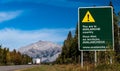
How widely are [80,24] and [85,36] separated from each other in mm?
808

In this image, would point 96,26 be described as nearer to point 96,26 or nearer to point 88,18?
point 96,26

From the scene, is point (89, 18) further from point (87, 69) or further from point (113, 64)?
point (113, 64)

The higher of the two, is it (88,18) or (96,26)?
(88,18)

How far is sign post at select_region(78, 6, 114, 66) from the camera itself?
26469mm

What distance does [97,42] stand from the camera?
26625 millimetres

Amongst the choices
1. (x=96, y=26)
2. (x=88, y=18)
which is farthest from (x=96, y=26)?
(x=88, y=18)

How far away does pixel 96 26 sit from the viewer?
86.8ft

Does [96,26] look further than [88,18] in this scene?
No

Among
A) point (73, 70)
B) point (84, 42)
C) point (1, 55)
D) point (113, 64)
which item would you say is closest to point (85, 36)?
point (84, 42)

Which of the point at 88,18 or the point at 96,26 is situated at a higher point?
the point at 88,18

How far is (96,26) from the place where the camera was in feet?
86.8

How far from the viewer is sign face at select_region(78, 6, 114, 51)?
86.8 feet

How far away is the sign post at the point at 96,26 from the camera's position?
2647cm

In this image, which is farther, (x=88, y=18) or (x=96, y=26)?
(x=88, y=18)
